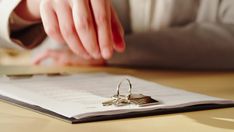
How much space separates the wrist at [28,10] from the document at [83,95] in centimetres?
20

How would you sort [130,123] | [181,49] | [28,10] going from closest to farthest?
[130,123], [28,10], [181,49]

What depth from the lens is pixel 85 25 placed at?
2.42 feet

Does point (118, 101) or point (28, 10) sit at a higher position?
point (28, 10)

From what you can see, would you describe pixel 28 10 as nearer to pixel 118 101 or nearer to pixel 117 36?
pixel 117 36

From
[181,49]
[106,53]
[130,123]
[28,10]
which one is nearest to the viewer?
[130,123]

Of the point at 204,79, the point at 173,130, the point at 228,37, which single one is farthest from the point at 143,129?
the point at 228,37

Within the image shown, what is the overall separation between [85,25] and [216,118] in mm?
237

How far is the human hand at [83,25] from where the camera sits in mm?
739

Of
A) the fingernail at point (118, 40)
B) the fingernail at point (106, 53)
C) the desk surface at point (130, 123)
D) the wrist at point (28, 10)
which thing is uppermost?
the wrist at point (28, 10)

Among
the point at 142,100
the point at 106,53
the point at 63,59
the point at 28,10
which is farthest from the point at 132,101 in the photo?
the point at 63,59

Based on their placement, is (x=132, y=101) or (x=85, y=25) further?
(x=85, y=25)

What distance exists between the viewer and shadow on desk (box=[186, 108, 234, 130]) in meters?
0.58

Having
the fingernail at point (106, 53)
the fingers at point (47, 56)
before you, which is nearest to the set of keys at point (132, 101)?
the fingernail at point (106, 53)

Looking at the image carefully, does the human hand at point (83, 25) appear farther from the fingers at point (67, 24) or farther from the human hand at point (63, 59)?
the human hand at point (63, 59)
